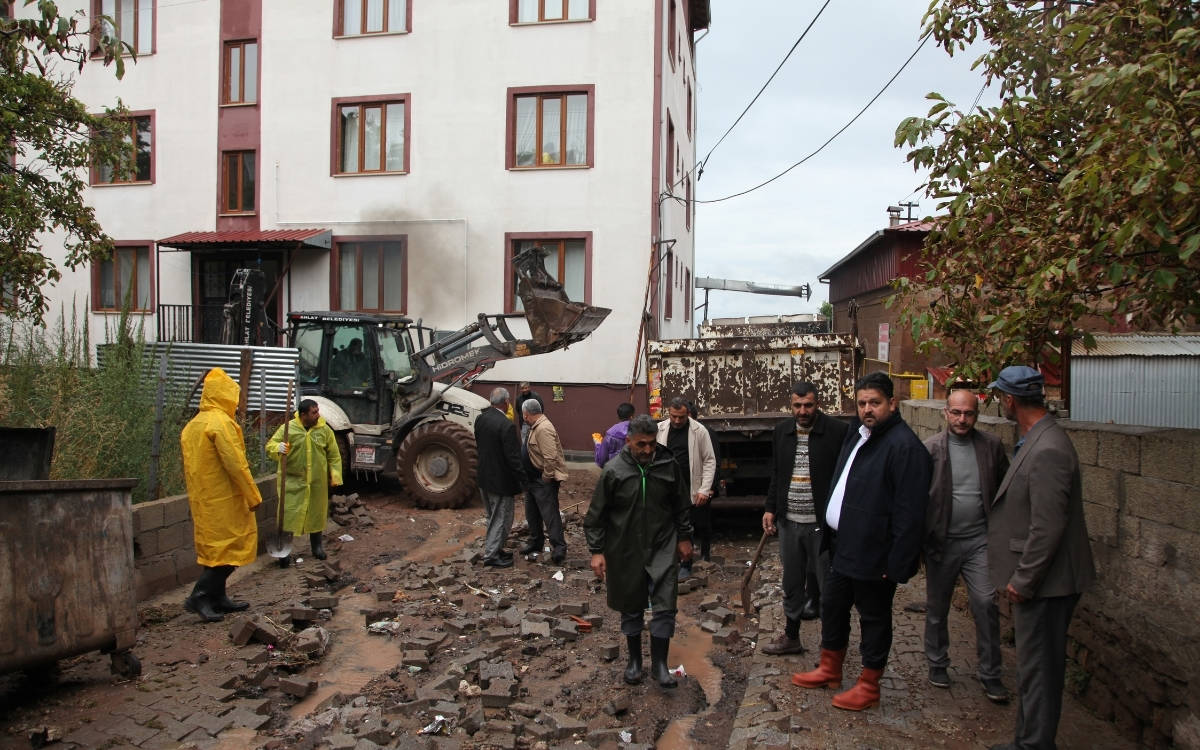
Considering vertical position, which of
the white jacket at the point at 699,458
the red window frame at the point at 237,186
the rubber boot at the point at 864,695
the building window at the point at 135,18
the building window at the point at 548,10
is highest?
the building window at the point at 135,18

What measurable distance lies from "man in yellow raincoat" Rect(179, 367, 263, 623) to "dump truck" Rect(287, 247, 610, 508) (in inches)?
190

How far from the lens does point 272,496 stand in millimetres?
8875

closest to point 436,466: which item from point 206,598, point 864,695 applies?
point 206,598

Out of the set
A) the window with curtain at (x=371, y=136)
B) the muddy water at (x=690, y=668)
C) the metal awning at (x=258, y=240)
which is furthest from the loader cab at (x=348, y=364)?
the window with curtain at (x=371, y=136)

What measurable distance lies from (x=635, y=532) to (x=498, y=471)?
10.9ft

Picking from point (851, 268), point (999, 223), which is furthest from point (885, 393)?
point (851, 268)

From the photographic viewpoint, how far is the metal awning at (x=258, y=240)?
17.2m

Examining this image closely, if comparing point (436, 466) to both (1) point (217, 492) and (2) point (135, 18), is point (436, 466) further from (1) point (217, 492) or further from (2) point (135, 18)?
A: (2) point (135, 18)

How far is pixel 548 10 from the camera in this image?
679 inches

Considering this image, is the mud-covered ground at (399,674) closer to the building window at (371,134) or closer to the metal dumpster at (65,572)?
the metal dumpster at (65,572)

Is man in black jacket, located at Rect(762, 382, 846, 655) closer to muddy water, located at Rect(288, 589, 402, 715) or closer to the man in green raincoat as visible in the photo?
the man in green raincoat

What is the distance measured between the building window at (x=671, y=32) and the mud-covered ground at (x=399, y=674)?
13499mm

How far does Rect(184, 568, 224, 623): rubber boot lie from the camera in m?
6.43

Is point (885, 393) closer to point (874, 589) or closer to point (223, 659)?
point (874, 589)
